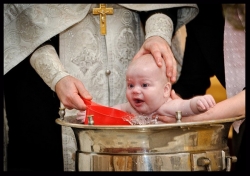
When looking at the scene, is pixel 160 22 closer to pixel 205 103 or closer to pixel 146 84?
pixel 146 84

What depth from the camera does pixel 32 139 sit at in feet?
8.14

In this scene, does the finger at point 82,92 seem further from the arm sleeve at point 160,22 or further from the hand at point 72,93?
the arm sleeve at point 160,22

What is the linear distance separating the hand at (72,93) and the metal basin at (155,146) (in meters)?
0.21

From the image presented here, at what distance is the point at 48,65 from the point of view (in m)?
2.21

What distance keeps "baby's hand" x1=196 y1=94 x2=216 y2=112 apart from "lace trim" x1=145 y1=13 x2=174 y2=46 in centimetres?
42

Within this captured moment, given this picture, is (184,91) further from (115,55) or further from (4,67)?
(4,67)

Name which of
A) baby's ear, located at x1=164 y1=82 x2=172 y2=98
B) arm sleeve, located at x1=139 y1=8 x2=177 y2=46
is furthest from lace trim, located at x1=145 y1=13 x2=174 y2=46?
baby's ear, located at x1=164 y1=82 x2=172 y2=98

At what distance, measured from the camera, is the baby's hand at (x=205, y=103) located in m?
1.86

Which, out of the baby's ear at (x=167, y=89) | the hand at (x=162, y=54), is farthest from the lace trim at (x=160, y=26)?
the baby's ear at (x=167, y=89)

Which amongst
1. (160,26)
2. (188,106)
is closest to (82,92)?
(188,106)

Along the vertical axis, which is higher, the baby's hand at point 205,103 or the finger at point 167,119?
the baby's hand at point 205,103

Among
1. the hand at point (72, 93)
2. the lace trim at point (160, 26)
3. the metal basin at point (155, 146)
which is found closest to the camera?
the metal basin at point (155, 146)

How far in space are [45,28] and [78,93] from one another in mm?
401

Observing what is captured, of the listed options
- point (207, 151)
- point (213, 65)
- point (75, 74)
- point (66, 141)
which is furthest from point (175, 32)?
point (207, 151)
